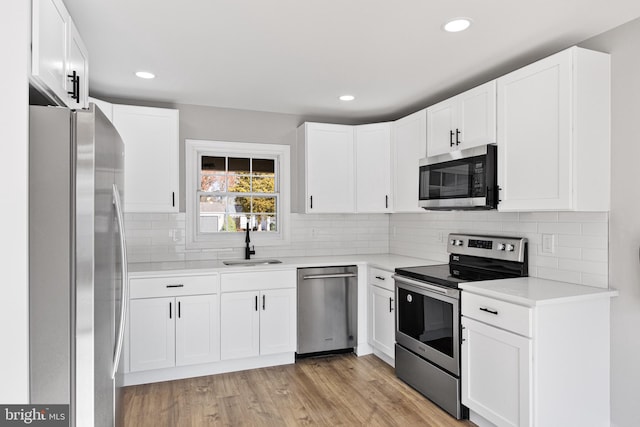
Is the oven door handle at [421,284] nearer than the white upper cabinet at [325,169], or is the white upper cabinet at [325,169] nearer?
the oven door handle at [421,284]

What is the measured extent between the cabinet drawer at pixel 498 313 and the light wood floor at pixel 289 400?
76 cm

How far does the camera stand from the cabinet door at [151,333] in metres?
3.21

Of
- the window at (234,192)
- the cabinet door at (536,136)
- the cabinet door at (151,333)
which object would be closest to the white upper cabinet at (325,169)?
the window at (234,192)

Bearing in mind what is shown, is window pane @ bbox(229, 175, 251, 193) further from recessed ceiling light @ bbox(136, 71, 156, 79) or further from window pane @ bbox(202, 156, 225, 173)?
recessed ceiling light @ bbox(136, 71, 156, 79)

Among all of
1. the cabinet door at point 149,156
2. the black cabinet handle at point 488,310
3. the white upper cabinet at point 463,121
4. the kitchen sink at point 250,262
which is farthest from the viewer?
the kitchen sink at point 250,262

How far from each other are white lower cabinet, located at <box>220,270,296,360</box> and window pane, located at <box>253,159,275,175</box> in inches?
47.5

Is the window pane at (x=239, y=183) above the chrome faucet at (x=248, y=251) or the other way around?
above

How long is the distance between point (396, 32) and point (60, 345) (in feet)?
7.44

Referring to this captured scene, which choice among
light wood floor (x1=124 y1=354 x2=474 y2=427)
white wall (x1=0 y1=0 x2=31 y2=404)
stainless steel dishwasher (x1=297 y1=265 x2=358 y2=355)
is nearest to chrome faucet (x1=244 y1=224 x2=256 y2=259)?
stainless steel dishwasher (x1=297 y1=265 x2=358 y2=355)

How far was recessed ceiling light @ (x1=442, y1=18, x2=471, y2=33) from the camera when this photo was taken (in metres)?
2.25

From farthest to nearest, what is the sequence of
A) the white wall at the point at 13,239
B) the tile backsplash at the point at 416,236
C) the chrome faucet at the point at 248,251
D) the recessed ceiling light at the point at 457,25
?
the chrome faucet at the point at 248,251 → the tile backsplash at the point at 416,236 → the recessed ceiling light at the point at 457,25 → the white wall at the point at 13,239

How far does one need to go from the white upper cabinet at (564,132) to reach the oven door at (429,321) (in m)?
0.81

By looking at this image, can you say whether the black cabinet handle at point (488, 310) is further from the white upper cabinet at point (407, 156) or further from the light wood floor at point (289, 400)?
the white upper cabinet at point (407, 156)

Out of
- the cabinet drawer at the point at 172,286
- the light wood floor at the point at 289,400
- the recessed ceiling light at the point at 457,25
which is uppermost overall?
the recessed ceiling light at the point at 457,25
